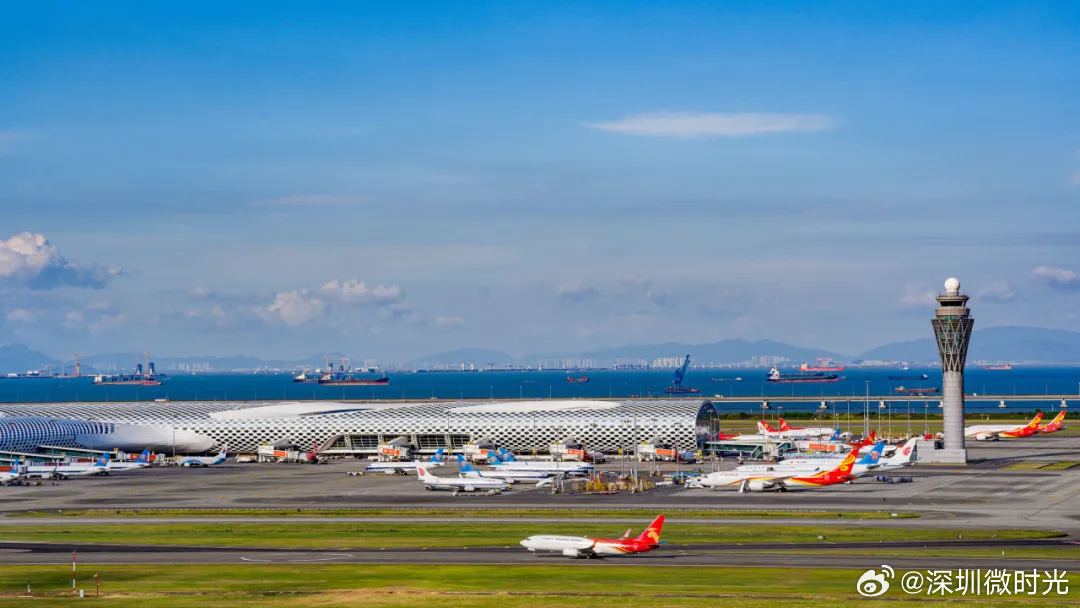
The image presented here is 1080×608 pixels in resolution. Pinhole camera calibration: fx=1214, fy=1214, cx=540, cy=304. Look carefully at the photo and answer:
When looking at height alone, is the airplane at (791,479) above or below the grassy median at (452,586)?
above

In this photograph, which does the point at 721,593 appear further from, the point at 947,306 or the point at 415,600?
the point at 947,306

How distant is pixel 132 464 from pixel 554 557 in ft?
354

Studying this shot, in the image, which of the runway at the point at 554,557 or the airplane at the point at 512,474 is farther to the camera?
the airplane at the point at 512,474

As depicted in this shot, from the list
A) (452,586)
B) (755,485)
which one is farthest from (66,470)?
(452,586)

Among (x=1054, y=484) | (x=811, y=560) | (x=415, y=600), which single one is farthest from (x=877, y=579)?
(x=1054, y=484)

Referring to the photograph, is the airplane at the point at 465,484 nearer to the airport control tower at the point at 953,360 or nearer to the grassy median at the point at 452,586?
the grassy median at the point at 452,586

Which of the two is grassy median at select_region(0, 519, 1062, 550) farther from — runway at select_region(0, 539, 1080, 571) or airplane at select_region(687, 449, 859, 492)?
airplane at select_region(687, 449, 859, 492)

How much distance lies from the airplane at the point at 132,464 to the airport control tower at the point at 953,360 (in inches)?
4448

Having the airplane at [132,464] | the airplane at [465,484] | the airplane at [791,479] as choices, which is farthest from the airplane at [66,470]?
the airplane at [791,479]

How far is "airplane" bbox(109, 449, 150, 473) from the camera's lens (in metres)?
170

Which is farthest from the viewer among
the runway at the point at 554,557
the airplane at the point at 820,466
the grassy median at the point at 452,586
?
the airplane at the point at 820,466

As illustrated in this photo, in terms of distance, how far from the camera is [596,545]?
83375mm

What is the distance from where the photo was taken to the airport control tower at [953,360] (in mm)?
165500

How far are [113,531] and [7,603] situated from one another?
34.0 meters
